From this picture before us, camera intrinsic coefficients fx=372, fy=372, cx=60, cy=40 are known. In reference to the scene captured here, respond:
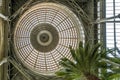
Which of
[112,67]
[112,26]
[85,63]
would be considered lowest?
[112,67]

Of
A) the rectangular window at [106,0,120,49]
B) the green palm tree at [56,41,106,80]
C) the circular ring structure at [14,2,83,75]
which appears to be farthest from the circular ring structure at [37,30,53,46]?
the green palm tree at [56,41,106,80]

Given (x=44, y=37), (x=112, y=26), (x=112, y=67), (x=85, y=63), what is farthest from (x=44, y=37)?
(x=112, y=67)

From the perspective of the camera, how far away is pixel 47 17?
24.0 metres

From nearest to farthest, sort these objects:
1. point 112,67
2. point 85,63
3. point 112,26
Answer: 1. point 85,63
2. point 112,67
3. point 112,26

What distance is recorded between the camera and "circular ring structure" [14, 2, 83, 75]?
2339 centimetres

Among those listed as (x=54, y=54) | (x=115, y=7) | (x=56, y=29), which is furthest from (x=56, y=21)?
(x=115, y=7)

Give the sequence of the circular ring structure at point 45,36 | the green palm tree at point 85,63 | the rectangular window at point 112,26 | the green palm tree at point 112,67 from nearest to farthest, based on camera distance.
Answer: the green palm tree at point 112,67, the green palm tree at point 85,63, the rectangular window at point 112,26, the circular ring structure at point 45,36

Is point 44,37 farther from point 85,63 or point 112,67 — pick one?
point 112,67

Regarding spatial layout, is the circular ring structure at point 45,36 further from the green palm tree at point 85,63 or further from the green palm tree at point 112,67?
the green palm tree at point 85,63

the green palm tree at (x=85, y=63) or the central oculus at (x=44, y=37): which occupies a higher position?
the central oculus at (x=44, y=37)

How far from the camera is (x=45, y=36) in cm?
2345

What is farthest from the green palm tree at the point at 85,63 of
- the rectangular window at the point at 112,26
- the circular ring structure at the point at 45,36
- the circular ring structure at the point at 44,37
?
the circular ring structure at the point at 44,37

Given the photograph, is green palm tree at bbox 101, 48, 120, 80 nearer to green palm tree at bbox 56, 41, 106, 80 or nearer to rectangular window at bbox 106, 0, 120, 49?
green palm tree at bbox 56, 41, 106, 80

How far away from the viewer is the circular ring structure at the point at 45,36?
76.7 ft
